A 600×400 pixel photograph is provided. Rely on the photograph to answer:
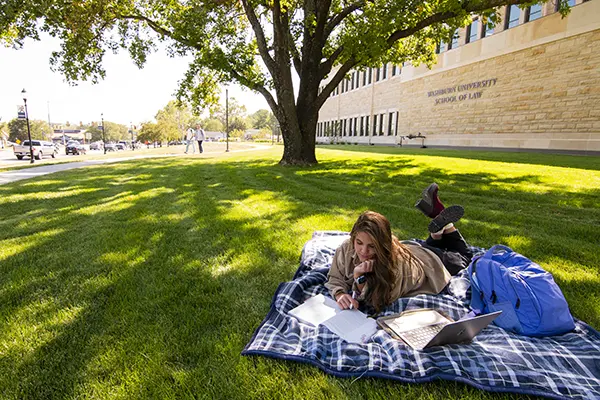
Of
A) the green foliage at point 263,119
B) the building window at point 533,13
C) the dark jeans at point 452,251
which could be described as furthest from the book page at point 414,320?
the green foliage at point 263,119

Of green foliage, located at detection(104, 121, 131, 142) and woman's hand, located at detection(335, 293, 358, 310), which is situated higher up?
green foliage, located at detection(104, 121, 131, 142)

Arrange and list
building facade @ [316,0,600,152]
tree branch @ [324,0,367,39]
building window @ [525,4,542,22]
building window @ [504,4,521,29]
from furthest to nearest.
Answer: building window @ [504,4,521,29] < building window @ [525,4,542,22] < building facade @ [316,0,600,152] < tree branch @ [324,0,367,39]

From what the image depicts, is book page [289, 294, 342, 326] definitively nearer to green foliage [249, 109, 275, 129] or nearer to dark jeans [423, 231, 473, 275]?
dark jeans [423, 231, 473, 275]

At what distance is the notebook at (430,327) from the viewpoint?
2055 mm

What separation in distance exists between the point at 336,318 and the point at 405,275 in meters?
0.74

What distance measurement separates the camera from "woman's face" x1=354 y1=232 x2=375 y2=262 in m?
2.57

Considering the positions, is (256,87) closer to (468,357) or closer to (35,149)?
(468,357)

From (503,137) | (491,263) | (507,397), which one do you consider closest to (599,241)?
(491,263)

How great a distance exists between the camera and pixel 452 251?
3537mm

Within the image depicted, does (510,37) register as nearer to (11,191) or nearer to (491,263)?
(491,263)

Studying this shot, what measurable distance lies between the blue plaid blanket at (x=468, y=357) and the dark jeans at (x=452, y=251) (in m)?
0.93

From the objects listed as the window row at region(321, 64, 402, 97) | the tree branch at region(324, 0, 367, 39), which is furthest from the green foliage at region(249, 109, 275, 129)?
the tree branch at region(324, 0, 367, 39)

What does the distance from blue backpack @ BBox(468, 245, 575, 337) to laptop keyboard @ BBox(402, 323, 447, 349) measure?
0.53 m

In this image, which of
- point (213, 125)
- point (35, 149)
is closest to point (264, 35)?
point (35, 149)
